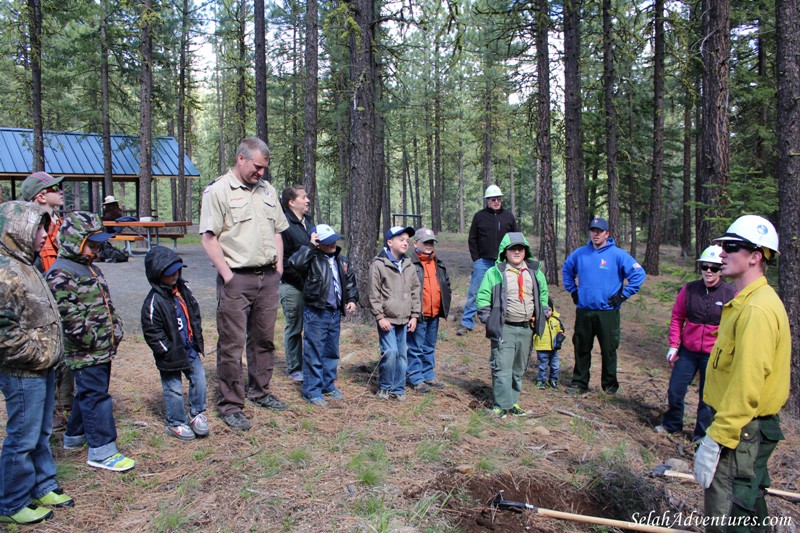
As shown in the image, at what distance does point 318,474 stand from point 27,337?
227 centimetres

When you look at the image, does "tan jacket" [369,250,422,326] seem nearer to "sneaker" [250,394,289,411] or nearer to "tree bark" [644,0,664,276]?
"sneaker" [250,394,289,411]

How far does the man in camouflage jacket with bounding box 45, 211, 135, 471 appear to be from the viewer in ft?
14.0

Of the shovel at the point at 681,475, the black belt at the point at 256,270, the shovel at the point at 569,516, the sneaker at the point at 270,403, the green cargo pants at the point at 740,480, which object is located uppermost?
the black belt at the point at 256,270

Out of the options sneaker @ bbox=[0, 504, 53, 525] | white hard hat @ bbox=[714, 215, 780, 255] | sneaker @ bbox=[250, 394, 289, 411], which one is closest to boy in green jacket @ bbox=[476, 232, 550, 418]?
sneaker @ bbox=[250, 394, 289, 411]

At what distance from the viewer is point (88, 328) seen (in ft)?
14.1

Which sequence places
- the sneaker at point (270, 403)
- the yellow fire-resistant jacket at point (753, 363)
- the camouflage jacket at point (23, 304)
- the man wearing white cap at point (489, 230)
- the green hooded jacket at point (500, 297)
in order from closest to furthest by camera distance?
the yellow fire-resistant jacket at point (753, 363)
the camouflage jacket at point (23, 304)
the sneaker at point (270, 403)
the green hooded jacket at point (500, 297)
the man wearing white cap at point (489, 230)

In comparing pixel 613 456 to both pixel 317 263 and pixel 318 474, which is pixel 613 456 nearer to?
pixel 318 474

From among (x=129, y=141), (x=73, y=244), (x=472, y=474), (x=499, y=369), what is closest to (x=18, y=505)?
(x=73, y=244)

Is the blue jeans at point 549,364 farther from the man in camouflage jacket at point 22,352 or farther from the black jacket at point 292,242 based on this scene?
the man in camouflage jacket at point 22,352

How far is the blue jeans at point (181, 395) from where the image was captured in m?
4.93

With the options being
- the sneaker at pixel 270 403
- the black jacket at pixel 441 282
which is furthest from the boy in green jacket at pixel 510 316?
the sneaker at pixel 270 403

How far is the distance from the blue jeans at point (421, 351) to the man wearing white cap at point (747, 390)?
12.9 ft

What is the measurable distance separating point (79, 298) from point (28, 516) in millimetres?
1556

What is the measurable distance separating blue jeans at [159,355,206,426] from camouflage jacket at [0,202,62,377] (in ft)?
4.33
